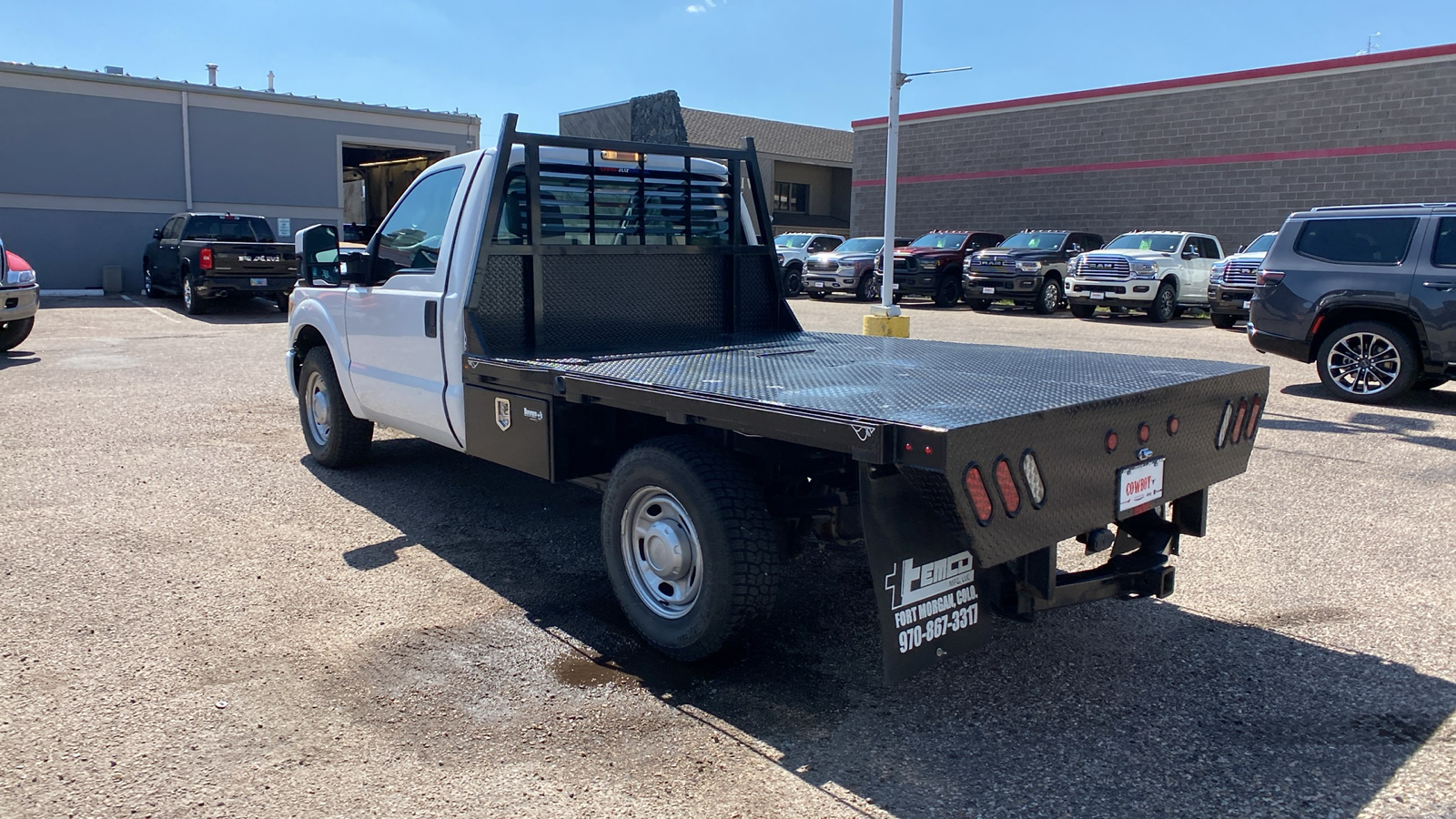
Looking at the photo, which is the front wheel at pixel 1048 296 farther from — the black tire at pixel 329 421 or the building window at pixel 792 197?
the building window at pixel 792 197

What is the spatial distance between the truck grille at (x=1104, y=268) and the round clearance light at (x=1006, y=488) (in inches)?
739

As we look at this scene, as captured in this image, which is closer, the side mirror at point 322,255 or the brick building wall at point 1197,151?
the side mirror at point 322,255

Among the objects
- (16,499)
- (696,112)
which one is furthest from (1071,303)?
(696,112)

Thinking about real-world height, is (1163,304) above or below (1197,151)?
below

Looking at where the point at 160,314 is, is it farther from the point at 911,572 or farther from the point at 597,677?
the point at 911,572

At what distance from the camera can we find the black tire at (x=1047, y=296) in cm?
2247

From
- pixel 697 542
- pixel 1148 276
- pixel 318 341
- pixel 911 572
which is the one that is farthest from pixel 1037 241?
pixel 911 572

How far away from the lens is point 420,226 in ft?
19.1

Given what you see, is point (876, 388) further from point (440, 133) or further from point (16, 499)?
point (440, 133)

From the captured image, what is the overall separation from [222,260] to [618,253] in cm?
1606

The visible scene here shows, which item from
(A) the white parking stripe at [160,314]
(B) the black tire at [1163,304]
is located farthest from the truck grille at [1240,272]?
(A) the white parking stripe at [160,314]

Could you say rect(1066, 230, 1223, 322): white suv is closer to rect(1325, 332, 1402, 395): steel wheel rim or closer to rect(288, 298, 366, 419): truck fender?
rect(1325, 332, 1402, 395): steel wheel rim

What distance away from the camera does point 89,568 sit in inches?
196

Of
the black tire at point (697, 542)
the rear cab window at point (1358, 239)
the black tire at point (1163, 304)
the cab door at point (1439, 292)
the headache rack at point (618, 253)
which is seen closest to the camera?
the black tire at point (697, 542)
